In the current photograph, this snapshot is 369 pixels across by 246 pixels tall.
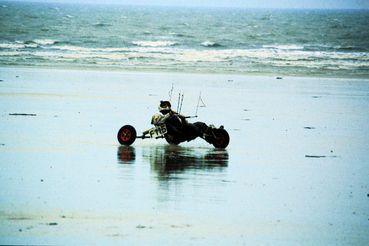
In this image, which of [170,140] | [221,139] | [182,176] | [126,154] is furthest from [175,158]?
[182,176]

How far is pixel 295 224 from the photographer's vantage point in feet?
32.1

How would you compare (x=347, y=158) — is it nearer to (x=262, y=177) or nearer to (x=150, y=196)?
(x=262, y=177)

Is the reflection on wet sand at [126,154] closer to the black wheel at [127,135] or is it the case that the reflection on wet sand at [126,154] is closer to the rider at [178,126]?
the black wheel at [127,135]

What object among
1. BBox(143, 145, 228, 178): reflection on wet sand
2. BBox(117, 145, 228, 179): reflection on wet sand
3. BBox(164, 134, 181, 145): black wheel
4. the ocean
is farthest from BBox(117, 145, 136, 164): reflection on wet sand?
the ocean

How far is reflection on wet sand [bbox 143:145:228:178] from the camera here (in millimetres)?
13188

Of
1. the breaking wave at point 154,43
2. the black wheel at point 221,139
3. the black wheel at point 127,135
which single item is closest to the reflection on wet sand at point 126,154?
the black wheel at point 127,135

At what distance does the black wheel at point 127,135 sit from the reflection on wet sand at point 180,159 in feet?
1.46

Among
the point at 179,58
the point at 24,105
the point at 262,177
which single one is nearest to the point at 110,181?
the point at 262,177

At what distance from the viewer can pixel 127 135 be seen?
1561cm

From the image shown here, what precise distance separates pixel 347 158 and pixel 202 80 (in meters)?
20.6

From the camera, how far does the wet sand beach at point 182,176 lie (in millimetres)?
9289

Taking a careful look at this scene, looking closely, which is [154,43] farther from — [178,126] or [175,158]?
[175,158]

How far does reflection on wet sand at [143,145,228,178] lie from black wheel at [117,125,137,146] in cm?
45

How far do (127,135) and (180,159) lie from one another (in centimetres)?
181
